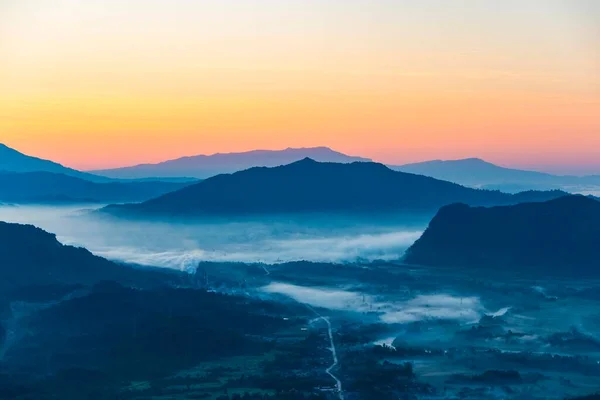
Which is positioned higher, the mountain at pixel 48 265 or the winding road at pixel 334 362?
the mountain at pixel 48 265

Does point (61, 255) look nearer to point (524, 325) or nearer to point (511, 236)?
point (524, 325)

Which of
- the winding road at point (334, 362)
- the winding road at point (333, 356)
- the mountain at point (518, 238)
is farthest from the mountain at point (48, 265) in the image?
the mountain at point (518, 238)

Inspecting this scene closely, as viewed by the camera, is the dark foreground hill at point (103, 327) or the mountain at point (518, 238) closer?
the dark foreground hill at point (103, 327)

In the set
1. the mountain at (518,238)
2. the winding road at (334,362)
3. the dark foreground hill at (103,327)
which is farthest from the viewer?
the mountain at (518,238)

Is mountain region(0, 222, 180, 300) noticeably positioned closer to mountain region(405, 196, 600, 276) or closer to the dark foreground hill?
the dark foreground hill

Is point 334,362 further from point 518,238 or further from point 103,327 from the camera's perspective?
point 518,238

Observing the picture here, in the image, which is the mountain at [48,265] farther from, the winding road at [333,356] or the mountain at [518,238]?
the mountain at [518,238]
